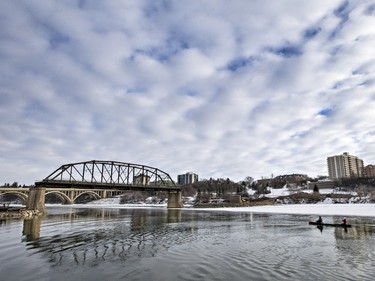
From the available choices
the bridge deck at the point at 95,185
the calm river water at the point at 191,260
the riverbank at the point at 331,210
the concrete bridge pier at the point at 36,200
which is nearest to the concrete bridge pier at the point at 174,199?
the bridge deck at the point at 95,185

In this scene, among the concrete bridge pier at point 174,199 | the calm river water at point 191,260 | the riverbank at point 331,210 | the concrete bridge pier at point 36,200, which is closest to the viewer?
the calm river water at point 191,260

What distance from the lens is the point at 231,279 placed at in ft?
42.4

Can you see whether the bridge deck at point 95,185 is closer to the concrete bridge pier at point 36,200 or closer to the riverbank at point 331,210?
the concrete bridge pier at point 36,200

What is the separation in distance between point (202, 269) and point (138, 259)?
4678 mm

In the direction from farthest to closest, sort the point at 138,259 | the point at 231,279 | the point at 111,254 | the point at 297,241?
the point at 297,241 < the point at 111,254 < the point at 138,259 < the point at 231,279

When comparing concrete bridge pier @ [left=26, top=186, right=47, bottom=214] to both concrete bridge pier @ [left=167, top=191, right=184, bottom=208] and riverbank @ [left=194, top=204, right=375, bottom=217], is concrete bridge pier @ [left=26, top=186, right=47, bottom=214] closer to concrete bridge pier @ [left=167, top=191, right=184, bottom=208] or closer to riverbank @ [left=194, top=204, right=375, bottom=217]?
riverbank @ [left=194, top=204, right=375, bottom=217]

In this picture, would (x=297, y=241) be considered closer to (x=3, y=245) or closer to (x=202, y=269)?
(x=202, y=269)

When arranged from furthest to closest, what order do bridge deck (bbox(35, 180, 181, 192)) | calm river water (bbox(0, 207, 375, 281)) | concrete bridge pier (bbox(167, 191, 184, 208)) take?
concrete bridge pier (bbox(167, 191, 184, 208)) → bridge deck (bbox(35, 180, 181, 192)) → calm river water (bbox(0, 207, 375, 281))

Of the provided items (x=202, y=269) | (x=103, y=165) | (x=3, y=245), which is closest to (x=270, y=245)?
(x=202, y=269)

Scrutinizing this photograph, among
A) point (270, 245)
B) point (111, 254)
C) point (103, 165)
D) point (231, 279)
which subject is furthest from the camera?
point (103, 165)

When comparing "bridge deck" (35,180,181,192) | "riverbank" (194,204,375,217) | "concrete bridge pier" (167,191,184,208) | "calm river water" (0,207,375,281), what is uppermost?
"bridge deck" (35,180,181,192)

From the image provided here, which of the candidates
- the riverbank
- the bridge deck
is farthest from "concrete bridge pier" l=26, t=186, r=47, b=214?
the riverbank

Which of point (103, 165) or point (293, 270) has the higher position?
point (103, 165)

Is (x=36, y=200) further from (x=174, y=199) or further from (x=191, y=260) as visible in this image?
(x=191, y=260)
